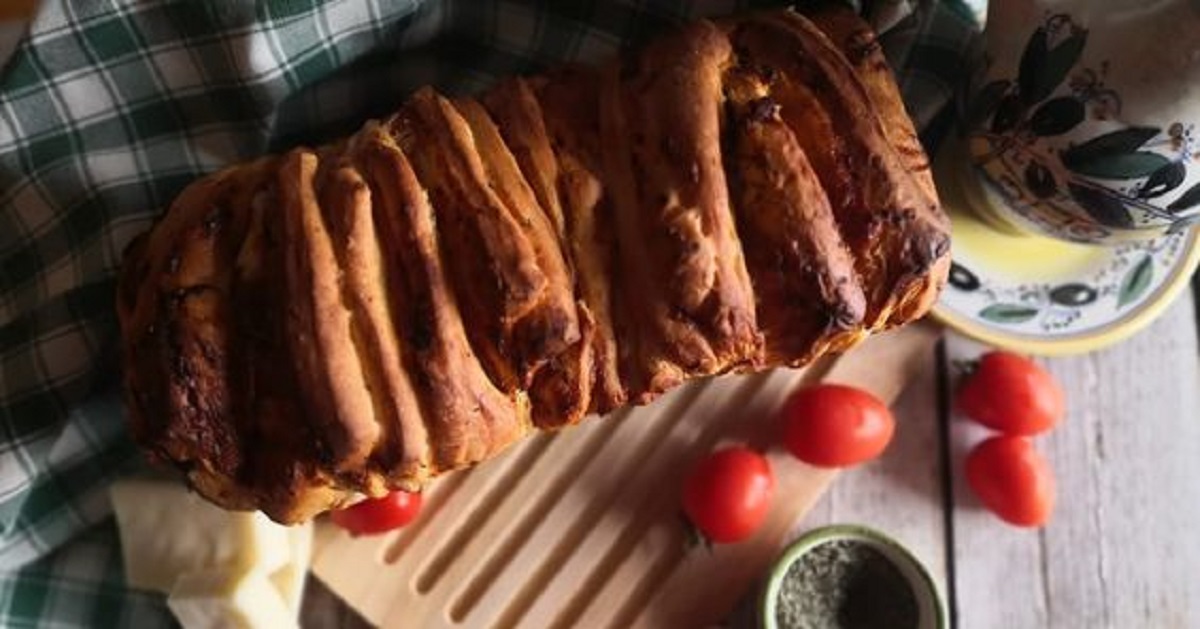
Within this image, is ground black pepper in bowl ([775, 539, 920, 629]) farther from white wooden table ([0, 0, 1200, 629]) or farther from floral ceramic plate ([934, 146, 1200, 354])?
floral ceramic plate ([934, 146, 1200, 354])

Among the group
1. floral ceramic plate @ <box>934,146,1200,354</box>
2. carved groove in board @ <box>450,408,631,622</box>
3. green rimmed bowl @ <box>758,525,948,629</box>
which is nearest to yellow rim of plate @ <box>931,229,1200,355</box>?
floral ceramic plate @ <box>934,146,1200,354</box>

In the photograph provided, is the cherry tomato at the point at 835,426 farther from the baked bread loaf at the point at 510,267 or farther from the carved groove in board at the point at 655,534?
the baked bread loaf at the point at 510,267

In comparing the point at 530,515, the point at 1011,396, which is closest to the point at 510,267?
the point at 530,515

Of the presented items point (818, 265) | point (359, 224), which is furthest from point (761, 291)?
point (359, 224)

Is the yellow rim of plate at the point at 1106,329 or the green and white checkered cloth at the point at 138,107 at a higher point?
the green and white checkered cloth at the point at 138,107

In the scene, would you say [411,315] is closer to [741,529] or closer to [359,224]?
[359,224]

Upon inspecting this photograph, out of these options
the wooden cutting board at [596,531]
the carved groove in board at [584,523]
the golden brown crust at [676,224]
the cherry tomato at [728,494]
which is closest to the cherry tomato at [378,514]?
the wooden cutting board at [596,531]
